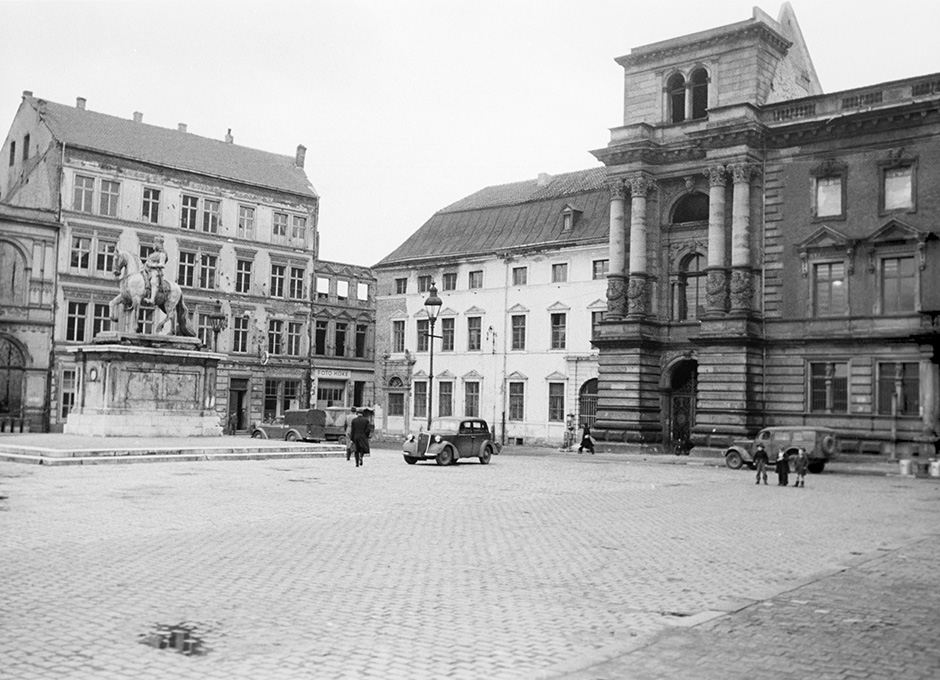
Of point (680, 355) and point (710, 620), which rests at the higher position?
point (680, 355)

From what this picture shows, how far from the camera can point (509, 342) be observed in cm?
5291

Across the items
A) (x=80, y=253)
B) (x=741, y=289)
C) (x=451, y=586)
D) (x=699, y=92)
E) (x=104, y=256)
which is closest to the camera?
(x=451, y=586)

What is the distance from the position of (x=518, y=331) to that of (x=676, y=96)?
15.3 meters

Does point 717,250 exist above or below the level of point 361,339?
above

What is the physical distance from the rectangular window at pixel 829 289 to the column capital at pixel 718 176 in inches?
213

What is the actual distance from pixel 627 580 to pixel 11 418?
43.7 m

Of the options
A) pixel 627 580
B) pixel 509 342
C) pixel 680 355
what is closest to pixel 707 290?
pixel 680 355

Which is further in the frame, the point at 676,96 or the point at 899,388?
the point at 676,96

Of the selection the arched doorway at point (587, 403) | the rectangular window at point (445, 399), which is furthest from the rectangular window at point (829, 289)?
the rectangular window at point (445, 399)

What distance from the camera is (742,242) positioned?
40344mm

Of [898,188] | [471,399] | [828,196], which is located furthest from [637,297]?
[471,399]

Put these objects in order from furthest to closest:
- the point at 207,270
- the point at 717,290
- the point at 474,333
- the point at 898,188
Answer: the point at 207,270 → the point at 474,333 → the point at 717,290 → the point at 898,188

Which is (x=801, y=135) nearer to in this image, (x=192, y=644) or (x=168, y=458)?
(x=168, y=458)

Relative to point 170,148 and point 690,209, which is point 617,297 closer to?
point 690,209
